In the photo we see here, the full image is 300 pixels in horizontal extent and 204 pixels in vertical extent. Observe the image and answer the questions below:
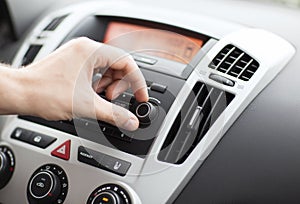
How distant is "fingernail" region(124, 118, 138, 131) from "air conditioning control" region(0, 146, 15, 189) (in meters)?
0.25

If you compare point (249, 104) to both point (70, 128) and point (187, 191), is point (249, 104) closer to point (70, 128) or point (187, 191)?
point (187, 191)

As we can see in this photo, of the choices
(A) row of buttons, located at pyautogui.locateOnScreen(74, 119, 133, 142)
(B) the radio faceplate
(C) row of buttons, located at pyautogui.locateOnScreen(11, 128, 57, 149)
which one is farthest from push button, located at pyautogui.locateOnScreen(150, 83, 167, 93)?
(C) row of buttons, located at pyautogui.locateOnScreen(11, 128, 57, 149)

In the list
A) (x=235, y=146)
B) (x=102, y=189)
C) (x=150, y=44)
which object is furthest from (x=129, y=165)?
(x=150, y=44)

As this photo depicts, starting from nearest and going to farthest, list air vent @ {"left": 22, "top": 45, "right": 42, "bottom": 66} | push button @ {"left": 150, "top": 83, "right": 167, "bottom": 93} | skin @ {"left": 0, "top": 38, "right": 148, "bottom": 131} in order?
skin @ {"left": 0, "top": 38, "right": 148, "bottom": 131}, push button @ {"left": 150, "top": 83, "right": 167, "bottom": 93}, air vent @ {"left": 22, "top": 45, "right": 42, "bottom": 66}

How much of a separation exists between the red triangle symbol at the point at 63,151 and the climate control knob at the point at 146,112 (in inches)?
5.8

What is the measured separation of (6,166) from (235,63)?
1.56ft

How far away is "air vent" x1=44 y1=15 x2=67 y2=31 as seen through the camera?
3.86ft

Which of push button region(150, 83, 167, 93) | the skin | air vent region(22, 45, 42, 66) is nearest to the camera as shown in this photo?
the skin

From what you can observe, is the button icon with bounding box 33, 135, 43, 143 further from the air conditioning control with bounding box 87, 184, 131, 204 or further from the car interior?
the air conditioning control with bounding box 87, 184, 131, 204

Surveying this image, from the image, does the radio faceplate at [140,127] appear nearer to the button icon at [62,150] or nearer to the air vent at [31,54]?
the button icon at [62,150]

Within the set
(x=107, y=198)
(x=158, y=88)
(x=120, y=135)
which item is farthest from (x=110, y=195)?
(x=158, y=88)

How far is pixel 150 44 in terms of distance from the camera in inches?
43.1

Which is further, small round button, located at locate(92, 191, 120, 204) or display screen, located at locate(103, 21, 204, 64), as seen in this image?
display screen, located at locate(103, 21, 204, 64)

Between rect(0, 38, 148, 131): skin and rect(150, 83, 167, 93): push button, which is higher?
rect(0, 38, 148, 131): skin
